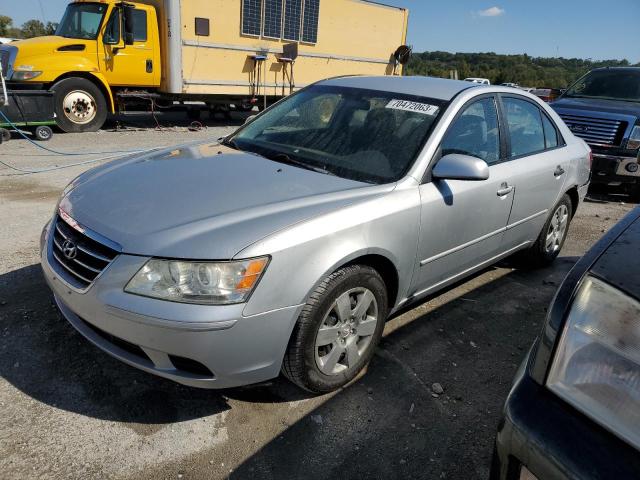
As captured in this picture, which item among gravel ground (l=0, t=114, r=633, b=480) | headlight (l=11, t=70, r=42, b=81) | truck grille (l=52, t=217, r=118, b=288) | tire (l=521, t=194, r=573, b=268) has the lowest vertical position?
gravel ground (l=0, t=114, r=633, b=480)

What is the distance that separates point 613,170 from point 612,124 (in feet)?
2.46

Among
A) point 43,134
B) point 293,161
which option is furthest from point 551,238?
point 43,134

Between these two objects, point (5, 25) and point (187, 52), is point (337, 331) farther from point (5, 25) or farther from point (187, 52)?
point (5, 25)

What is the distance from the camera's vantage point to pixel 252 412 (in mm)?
2482

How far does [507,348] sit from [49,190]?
5.47 metres

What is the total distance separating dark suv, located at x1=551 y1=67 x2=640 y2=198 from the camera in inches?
287

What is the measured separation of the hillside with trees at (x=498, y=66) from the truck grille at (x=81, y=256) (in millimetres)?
37510

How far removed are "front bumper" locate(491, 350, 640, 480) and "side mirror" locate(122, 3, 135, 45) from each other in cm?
1129

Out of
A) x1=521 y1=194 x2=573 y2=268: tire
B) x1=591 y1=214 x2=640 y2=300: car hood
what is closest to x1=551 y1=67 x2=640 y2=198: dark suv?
x1=521 y1=194 x2=573 y2=268: tire

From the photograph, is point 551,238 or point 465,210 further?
point 551,238

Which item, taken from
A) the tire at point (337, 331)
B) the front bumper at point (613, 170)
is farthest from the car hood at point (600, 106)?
the tire at point (337, 331)

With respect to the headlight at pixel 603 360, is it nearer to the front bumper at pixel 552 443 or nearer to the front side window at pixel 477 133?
the front bumper at pixel 552 443

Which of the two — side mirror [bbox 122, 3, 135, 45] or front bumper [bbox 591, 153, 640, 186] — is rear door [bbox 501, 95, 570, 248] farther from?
side mirror [bbox 122, 3, 135, 45]

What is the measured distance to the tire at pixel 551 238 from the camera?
14.2 ft
